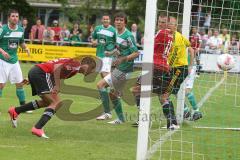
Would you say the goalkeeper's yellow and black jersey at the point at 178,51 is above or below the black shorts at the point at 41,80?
above

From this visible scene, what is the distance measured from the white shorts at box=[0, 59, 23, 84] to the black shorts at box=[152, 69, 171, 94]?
10.9 ft

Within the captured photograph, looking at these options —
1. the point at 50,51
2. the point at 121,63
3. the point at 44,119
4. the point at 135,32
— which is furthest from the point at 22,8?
the point at 44,119

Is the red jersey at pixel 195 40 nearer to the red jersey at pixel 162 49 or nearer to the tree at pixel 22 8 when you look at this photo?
the red jersey at pixel 162 49

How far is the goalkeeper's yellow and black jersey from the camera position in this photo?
10.6m

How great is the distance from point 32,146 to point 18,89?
12.3 feet

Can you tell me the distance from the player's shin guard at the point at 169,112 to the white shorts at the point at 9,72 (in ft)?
11.0

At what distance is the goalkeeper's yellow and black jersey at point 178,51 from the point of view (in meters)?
10.6

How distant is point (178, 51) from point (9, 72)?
3.54 m

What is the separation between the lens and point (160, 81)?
33.8 feet

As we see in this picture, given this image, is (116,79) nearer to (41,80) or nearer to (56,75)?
(56,75)

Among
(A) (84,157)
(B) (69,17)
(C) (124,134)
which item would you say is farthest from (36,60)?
(B) (69,17)

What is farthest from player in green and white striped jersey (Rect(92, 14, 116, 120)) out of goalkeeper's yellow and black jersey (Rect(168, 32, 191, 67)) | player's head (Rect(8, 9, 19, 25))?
goalkeeper's yellow and black jersey (Rect(168, 32, 191, 67))

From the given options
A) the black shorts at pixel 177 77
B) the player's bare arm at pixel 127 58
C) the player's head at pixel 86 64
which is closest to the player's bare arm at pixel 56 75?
the player's head at pixel 86 64

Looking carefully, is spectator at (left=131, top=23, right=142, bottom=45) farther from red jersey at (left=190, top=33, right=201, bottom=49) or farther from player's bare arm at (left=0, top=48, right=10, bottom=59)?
player's bare arm at (left=0, top=48, right=10, bottom=59)
